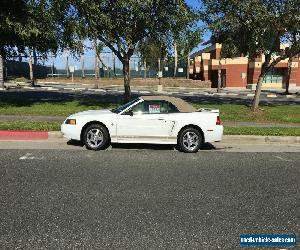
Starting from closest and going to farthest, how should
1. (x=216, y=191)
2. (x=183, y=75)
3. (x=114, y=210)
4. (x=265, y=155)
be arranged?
(x=114, y=210)
(x=216, y=191)
(x=265, y=155)
(x=183, y=75)

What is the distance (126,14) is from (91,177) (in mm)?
12454

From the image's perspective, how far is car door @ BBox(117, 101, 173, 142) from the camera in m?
10.6

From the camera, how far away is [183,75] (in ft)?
259

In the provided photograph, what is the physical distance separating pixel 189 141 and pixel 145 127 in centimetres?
127

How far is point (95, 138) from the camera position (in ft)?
34.2

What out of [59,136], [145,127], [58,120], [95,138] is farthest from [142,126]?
[58,120]

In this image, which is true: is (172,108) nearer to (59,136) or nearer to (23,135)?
(59,136)

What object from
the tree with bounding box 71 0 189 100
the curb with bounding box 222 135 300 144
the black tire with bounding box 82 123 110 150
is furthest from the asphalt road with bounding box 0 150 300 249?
the tree with bounding box 71 0 189 100

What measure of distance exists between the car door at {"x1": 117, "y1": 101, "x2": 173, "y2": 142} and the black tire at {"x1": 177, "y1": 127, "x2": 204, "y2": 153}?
40 centimetres

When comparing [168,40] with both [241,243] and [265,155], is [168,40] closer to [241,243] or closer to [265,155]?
[265,155]

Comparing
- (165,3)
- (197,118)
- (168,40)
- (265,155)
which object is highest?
(165,3)

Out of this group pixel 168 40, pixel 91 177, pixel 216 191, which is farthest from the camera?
pixel 168 40

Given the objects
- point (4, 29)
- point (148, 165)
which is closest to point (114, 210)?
point (148, 165)

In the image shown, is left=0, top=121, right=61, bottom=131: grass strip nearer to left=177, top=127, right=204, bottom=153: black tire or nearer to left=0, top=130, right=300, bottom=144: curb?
left=0, top=130, right=300, bottom=144: curb
